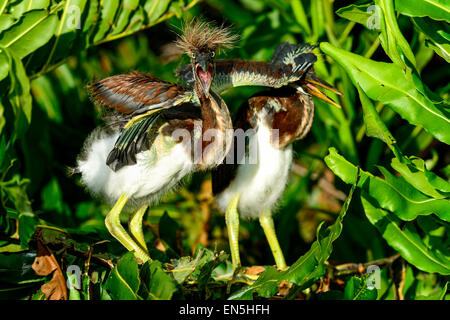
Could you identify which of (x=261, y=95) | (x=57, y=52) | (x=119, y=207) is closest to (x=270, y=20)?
(x=261, y=95)

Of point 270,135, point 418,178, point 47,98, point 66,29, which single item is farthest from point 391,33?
point 47,98

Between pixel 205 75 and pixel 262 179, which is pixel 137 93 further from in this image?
pixel 262 179

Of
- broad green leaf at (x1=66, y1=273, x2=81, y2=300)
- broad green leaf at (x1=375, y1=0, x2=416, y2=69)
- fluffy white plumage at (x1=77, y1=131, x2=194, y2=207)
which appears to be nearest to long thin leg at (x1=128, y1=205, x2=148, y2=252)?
fluffy white plumage at (x1=77, y1=131, x2=194, y2=207)

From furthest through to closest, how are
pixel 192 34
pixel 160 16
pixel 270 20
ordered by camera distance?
pixel 270 20
pixel 160 16
pixel 192 34

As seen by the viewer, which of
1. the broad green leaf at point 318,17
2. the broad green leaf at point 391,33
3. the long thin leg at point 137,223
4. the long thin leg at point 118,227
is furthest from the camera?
the broad green leaf at point 318,17

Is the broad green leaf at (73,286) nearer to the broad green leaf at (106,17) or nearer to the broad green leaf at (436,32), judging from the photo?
the broad green leaf at (106,17)

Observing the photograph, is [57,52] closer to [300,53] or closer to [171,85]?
[171,85]

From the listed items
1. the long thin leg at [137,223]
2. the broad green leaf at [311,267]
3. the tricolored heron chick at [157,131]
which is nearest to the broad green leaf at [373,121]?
the broad green leaf at [311,267]
